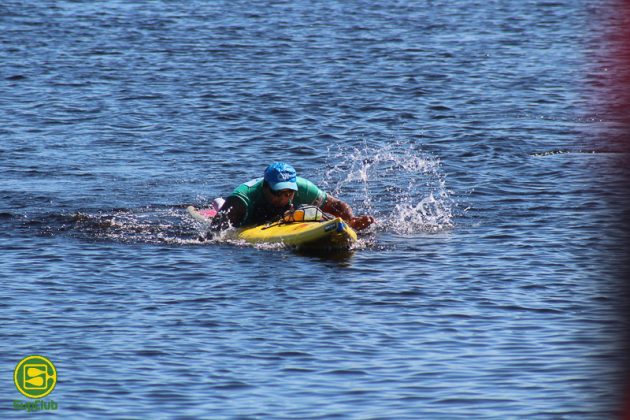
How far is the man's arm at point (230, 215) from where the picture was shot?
481 inches

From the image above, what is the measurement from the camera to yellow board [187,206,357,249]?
1174cm

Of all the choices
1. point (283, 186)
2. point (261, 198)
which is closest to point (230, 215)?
point (261, 198)

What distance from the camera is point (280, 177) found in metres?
11.9

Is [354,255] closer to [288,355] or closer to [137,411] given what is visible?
[288,355]

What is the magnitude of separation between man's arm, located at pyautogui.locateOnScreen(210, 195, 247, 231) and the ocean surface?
0.21m

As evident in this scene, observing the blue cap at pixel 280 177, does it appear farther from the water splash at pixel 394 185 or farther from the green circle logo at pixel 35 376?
the green circle logo at pixel 35 376

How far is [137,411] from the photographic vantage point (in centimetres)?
700

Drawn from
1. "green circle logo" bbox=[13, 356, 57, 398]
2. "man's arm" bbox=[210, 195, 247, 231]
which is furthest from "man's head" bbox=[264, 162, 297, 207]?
"green circle logo" bbox=[13, 356, 57, 398]

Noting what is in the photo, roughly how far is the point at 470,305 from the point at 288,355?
6.85 ft

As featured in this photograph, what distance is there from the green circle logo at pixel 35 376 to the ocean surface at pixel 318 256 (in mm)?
97

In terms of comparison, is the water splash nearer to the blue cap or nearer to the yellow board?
the yellow board

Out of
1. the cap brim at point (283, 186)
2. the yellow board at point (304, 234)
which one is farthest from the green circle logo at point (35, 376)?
the cap brim at point (283, 186)

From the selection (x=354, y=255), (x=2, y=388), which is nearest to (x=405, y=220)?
(x=354, y=255)

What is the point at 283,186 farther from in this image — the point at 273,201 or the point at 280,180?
Answer: the point at 273,201
